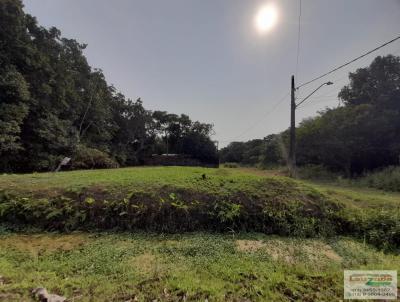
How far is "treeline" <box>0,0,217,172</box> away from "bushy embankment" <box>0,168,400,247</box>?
8613mm

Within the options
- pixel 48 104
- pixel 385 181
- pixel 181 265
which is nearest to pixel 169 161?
pixel 48 104

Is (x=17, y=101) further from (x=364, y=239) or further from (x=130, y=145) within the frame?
(x=130, y=145)

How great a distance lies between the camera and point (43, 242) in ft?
12.2

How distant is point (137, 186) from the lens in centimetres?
507

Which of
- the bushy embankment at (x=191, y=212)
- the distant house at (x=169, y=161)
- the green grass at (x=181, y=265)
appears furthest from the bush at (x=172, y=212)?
the distant house at (x=169, y=161)

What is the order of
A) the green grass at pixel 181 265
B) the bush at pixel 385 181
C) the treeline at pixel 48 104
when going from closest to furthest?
the green grass at pixel 181 265 < the bush at pixel 385 181 < the treeline at pixel 48 104

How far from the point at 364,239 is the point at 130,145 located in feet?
94.9

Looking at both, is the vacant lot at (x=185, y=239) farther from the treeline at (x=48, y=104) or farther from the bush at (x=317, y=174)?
the bush at (x=317, y=174)

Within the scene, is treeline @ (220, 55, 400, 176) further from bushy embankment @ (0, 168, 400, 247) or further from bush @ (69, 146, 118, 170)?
bush @ (69, 146, 118, 170)

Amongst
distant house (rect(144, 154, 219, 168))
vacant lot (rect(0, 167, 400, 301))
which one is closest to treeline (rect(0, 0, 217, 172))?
distant house (rect(144, 154, 219, 168))

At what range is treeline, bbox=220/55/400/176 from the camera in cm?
1458

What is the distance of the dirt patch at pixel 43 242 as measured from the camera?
3.45 meters

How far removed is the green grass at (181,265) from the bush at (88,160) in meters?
11.8

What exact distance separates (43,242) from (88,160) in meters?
13.0
